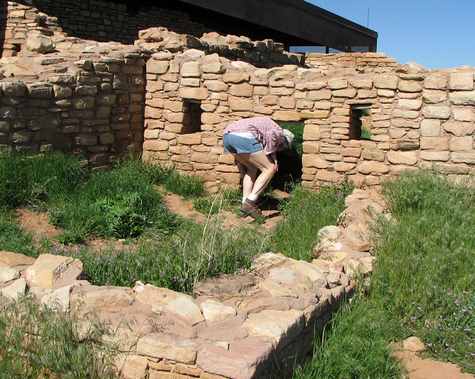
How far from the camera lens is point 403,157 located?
7.21 meters

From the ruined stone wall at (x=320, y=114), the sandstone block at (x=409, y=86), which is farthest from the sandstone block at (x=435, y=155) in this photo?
the sandstone block at (x=409, y=86)

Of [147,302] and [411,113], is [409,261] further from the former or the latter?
[411,113]

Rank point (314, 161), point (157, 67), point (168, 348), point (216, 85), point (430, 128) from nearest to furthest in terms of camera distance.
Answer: point (168, 348) < point (430, 128) < point (314, 161) < point (216, 85) < point (157, 67)

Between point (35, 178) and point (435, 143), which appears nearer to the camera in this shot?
point (35, 178)

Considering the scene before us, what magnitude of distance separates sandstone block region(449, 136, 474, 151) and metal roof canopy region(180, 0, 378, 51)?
796 cm

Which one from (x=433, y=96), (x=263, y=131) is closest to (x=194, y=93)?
(x=263, y=131)

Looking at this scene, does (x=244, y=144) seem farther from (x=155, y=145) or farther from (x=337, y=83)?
(x=155, y=145)

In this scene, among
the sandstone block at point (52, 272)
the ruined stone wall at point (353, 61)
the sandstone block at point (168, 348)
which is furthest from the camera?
the ruined stone wall at point (353, 61)

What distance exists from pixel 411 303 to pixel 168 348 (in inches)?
80.6

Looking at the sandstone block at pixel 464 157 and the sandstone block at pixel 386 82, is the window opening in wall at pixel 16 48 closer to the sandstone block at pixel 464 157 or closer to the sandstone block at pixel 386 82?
the sandstone block at pixel 386 82

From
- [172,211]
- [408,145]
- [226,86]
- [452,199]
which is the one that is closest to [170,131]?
[226,86]

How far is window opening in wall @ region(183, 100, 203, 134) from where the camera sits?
27.9 feet

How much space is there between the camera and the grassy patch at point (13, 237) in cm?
512

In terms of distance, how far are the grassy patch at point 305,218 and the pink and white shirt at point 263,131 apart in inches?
29.6
